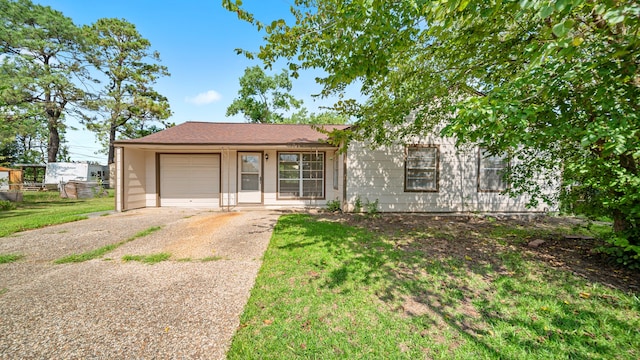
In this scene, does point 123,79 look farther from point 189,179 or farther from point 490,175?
point 490,175

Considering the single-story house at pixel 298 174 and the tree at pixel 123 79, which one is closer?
the single-story house at pixel 298 174

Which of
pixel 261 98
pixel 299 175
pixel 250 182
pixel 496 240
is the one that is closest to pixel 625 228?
pixel 496 240

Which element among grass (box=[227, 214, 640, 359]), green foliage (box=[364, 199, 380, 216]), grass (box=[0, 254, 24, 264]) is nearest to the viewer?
grass (box=[227, 214, 640, 359])

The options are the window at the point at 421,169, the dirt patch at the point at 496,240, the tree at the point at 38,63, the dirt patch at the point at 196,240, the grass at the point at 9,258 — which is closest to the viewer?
the dirt patch at the point at 496,240

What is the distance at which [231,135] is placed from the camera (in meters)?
9.98

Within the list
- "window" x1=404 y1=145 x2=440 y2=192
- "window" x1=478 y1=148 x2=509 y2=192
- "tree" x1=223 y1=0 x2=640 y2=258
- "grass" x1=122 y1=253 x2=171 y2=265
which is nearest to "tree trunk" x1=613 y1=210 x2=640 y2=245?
"tree" x1=223 y1=0 x2=640 y2=258

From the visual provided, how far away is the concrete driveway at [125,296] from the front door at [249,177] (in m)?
3.84

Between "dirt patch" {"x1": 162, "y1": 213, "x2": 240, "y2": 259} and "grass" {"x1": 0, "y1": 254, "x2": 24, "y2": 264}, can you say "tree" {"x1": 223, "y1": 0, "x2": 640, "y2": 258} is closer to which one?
"dirt patch" {"x1": 162, "y1": 213, "x2": 240, "y2": 259}

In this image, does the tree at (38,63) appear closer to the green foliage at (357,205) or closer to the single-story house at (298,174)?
the single-story house at (298,174)

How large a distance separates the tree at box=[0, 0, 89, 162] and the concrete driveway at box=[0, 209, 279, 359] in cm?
1931

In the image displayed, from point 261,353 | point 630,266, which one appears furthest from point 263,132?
point 630,266

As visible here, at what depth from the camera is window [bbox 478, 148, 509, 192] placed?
338 inches

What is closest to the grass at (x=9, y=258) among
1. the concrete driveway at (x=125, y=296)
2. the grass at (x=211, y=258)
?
the concrete driveway at (x=125, y=296)

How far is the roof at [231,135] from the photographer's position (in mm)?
8398
